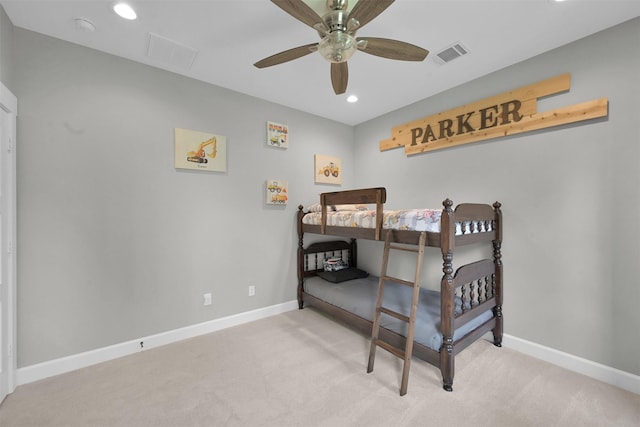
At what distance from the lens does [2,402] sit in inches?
71.4

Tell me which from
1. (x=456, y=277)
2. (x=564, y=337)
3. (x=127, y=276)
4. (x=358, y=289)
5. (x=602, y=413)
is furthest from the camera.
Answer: (x=358, y=289)

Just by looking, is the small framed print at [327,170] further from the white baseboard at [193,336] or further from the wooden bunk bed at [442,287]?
the white baseboard at [193,336]

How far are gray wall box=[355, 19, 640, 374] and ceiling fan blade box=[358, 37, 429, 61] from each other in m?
1.47

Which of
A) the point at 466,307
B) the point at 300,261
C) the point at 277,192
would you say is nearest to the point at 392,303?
the point at 466,307

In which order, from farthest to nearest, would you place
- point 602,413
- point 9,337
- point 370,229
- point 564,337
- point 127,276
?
point 370,229, point 127,276, point 564,337, point 9,337, point 602,413

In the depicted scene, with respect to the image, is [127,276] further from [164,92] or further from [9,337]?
[164,92]

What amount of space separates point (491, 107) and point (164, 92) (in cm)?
333

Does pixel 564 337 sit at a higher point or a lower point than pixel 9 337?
lower

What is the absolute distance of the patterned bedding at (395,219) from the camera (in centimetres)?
212

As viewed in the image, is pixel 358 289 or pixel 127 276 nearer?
pixel 127 276

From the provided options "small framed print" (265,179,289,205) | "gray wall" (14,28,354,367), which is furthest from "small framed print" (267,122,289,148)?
"small framed print" (265,179,289,205)

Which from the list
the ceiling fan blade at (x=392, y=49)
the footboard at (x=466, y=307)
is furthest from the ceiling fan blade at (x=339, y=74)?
the footboard at (x=466, y=307)

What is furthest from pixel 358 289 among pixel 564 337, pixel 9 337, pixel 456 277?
pixel 9 337

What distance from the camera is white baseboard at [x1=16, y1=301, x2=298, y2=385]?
2.07 metres
